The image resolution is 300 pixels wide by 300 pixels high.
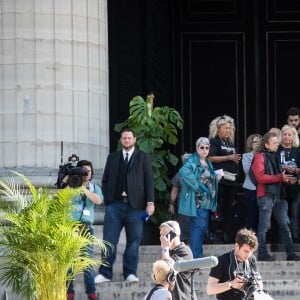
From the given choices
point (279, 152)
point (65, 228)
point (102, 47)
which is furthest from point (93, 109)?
point (65, 228)

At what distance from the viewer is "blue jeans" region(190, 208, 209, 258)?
18.6m

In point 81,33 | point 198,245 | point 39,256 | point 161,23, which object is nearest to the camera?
point 39,256

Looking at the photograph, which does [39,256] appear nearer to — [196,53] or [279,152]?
[279,152]

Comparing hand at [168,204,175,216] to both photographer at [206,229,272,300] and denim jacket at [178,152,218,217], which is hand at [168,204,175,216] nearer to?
denim jacket at [178,152,218,217]

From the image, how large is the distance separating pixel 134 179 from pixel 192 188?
885 millimetres

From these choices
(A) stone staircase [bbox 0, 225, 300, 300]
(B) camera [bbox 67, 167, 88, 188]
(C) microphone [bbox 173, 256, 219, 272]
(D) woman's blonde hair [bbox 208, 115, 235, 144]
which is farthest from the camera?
(D) woman's blonde hair [bbox 208, 115, 235, 144]

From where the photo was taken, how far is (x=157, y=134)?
20.5m

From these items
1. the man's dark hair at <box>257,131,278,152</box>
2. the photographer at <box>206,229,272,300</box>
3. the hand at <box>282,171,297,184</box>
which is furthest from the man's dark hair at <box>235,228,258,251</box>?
the man's dark hair at <box>257,131,278,152</box>

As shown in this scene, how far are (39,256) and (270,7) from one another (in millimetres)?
8320

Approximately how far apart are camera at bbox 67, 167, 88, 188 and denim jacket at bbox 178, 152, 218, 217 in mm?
1587

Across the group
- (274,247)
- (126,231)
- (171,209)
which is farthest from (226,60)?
(126,231)

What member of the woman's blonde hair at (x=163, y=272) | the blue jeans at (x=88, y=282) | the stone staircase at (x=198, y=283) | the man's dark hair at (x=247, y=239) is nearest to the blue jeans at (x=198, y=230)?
the stone staircase at (x=198, y=283)

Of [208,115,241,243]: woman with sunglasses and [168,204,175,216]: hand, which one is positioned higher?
[208,115,241,243]: woman with sunglasses

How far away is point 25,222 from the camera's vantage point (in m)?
16.6
